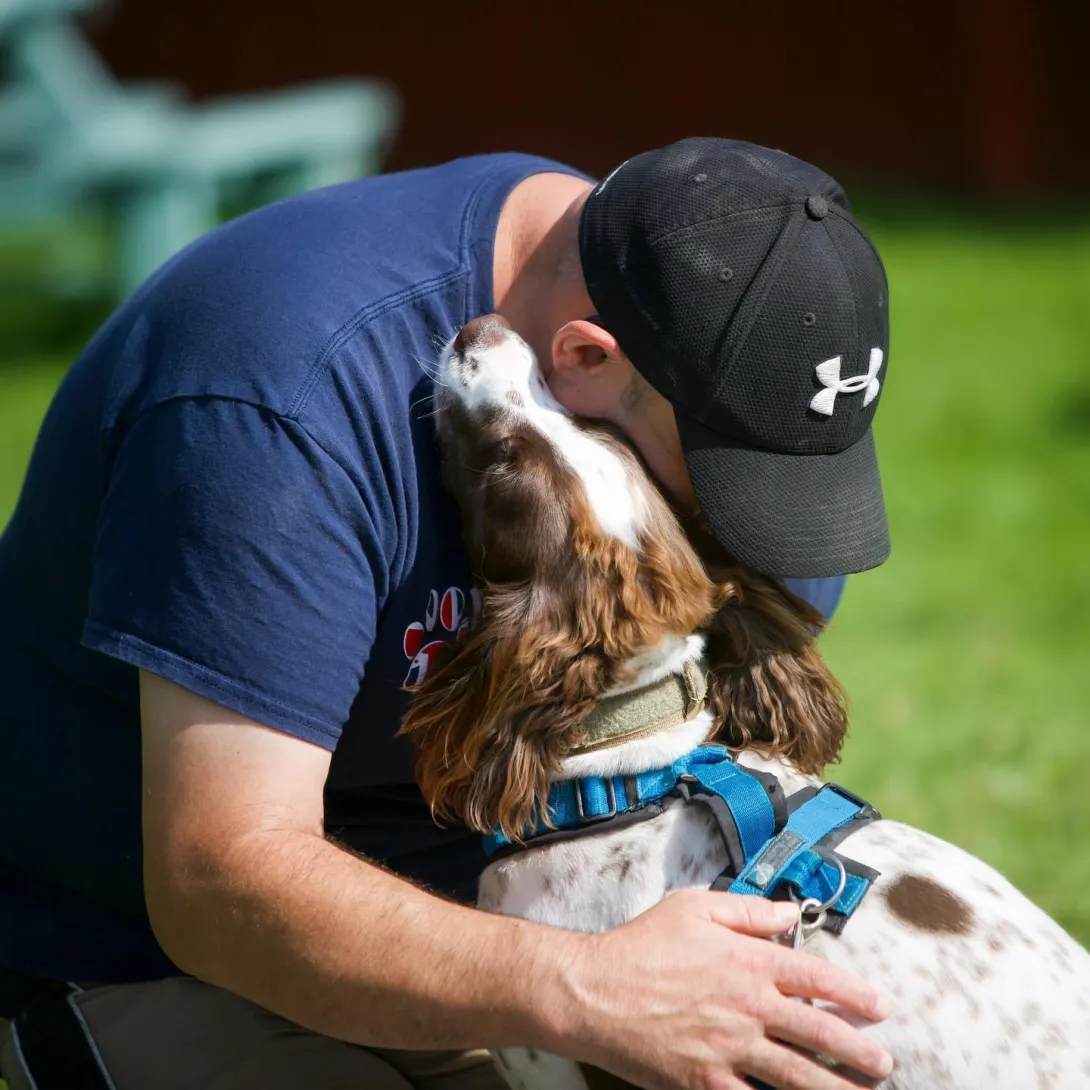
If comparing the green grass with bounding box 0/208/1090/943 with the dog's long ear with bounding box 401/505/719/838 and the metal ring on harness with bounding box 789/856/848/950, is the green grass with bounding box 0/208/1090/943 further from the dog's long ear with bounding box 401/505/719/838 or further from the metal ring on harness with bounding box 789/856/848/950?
the dog's long ear with bounding box 401/505/719/838

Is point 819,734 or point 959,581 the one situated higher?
point 819,734

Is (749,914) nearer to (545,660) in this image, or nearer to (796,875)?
(796,875)

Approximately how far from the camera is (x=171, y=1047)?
3225 millimetres

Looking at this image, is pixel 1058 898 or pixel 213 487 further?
pixel 1058 898

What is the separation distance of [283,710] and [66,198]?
9292 millimetres

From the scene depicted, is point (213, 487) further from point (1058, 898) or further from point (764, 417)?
point (1058, 898)

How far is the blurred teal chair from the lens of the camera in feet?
35.7

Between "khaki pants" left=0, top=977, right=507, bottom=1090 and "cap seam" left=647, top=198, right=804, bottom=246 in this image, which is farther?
"khaki pants" left=0, top=977, right=507, bottom=1090

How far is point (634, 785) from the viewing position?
2965mm

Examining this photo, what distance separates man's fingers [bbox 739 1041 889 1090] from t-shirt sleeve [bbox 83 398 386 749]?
2.98 feet

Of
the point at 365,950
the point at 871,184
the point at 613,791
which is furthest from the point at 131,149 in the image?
the point at 365,950

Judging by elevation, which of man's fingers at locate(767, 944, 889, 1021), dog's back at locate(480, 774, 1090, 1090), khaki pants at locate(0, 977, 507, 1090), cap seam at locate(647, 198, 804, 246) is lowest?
khaki pants at locate(0, 977, 507, 1090)

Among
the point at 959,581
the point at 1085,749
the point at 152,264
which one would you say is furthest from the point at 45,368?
the point at 1085,749

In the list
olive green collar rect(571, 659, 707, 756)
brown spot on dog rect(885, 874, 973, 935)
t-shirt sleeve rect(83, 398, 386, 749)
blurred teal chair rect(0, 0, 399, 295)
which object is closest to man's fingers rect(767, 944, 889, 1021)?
brown spot on dog rect(885, 874, 973, 935)
